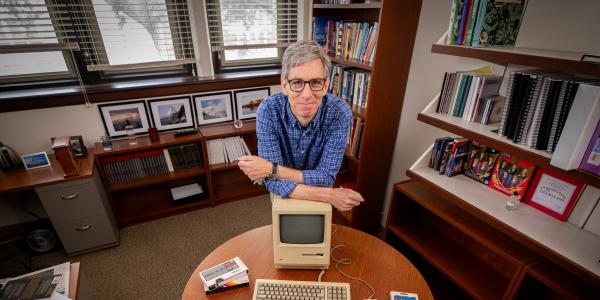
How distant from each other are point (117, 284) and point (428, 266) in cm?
216

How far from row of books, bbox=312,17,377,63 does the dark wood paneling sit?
130 mm

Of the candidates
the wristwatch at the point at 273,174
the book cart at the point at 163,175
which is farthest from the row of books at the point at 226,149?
the wristwatch at the point at 273,174

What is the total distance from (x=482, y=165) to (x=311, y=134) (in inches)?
37.5

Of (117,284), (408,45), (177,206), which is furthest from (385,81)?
(117,284)

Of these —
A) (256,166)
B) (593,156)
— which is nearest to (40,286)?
(256,166)

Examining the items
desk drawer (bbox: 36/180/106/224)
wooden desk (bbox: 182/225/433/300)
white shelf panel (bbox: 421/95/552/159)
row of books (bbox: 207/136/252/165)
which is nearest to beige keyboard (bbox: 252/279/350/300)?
wooden desk (bbox: 182/225/433/300)

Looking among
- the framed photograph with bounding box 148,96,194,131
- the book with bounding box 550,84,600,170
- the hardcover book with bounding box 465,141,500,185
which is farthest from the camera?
the framed photograph with bounding box 148,96,194,131

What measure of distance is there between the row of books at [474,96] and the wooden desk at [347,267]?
2.63 ft

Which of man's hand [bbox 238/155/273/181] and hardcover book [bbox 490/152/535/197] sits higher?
man's hand [bbox 238/155/273/181]

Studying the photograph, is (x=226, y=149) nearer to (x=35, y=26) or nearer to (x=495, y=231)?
(x=35, y=26)

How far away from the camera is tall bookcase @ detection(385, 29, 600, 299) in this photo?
1114 mm

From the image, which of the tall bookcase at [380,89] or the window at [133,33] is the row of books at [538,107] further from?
the window at [133,33]

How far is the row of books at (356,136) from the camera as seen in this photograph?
85.7 inches

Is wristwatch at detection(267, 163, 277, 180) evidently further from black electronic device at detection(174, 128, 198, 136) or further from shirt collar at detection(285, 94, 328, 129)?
black electronic device at detection(174, 128, 198, 136)
